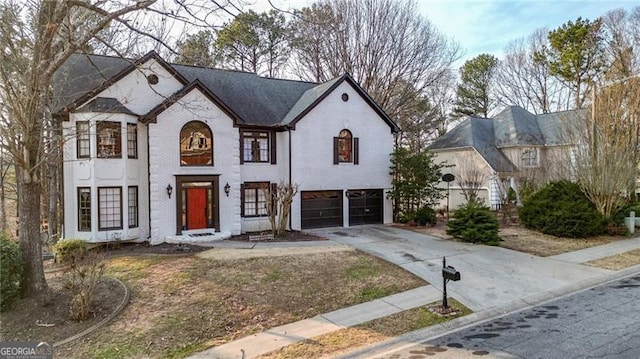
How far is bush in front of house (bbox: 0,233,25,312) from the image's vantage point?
8.36m

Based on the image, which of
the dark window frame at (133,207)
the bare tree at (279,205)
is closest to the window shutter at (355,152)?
the bare tree at (279,205)

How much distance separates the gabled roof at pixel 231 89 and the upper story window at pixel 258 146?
2.04 ft

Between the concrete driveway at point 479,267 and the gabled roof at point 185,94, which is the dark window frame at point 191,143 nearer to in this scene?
the gabled roof at point 185,94

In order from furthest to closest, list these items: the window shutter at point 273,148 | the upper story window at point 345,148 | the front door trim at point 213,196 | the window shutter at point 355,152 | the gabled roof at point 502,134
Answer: the gabled roof at point 502,134
the window shutter at point 355,152
the upper story window at point 345,148
the window shutter at point 273,148
the front door trim at point 213,196

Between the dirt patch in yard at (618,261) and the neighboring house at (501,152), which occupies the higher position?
the neighboring house at (501,152)

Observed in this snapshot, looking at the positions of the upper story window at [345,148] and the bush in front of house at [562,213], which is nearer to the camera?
the bush in front of house at [562,213]

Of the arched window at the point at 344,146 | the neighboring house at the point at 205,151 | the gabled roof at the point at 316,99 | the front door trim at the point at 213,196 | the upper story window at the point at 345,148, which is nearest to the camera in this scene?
the neighboring house at the point at 205,151

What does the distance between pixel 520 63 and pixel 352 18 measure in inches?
710

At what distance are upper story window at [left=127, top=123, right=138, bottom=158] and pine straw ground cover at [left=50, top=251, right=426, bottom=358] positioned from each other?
454 cm

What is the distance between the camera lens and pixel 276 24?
28.3m

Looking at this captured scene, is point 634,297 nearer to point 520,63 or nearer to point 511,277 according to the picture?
point 511,277

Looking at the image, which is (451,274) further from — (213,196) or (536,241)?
(213,196)

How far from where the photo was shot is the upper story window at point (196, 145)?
16.4 meters

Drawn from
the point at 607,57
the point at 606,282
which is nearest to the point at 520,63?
the point at 607,57
